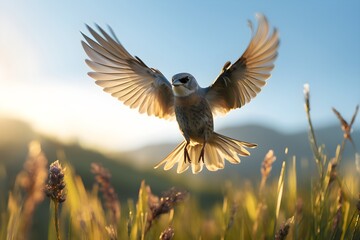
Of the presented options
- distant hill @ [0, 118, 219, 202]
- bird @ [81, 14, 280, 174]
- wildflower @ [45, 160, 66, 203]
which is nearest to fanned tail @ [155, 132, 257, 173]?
bird @ [81, 14, 280, 174]


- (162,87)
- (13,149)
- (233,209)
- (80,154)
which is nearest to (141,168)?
(80,154)

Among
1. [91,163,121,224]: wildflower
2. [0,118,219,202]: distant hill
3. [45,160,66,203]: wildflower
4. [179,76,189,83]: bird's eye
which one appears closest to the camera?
[45,160,66,203]: wildflower

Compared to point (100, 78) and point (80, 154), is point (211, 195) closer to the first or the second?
point (80, 154)

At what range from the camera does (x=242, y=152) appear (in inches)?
87.9

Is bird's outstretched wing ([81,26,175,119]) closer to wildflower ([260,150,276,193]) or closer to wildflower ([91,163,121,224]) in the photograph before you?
wildflower ([91,163,121,224])

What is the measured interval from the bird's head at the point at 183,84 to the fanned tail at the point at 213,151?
300mm

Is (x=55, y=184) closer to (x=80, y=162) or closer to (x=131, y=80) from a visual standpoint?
(x=131, y=80)

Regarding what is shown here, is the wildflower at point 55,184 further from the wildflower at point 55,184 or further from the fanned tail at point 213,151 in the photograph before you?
the fanned tail at point 213,151

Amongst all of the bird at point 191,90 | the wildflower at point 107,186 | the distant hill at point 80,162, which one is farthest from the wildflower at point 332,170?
the distant hill at point 80,162

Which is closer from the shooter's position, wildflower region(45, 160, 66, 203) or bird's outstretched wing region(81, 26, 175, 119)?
wildflower region(45, 160, 66, 203)

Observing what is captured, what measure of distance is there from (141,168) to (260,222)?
24.8ft

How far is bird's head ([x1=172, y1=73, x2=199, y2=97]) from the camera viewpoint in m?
1.90

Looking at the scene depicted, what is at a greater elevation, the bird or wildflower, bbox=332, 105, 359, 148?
the bird

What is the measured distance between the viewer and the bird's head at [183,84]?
6.24 feet
